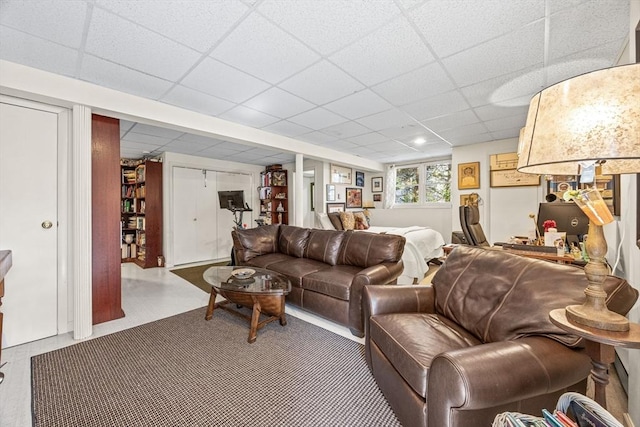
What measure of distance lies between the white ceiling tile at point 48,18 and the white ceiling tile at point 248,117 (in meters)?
1.52

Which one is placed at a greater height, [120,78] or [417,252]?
[120,78]

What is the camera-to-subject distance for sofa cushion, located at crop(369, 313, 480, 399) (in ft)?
3.99

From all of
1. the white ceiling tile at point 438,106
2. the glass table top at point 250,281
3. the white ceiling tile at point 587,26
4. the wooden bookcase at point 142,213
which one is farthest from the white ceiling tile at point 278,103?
the wooden bookcase at point 142,213

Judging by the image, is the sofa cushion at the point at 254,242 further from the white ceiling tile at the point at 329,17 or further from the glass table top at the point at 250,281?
the white ceiling tile at the point at 329,17

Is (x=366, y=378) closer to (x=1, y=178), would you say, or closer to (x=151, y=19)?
(x=151, y=19)

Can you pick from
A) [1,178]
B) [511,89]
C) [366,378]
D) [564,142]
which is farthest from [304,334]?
[511,89]

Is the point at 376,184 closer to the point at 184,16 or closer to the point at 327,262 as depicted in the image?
the point at 327,262

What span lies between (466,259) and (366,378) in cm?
109

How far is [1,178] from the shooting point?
7.30 feet

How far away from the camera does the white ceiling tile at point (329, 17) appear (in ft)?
5.14

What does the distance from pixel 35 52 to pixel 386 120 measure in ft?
11.6

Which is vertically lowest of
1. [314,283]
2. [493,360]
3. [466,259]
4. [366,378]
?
[366,378]

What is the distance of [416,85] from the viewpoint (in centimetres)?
261

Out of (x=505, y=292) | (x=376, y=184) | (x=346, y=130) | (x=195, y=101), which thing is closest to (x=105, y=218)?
(x=195, y=101)
